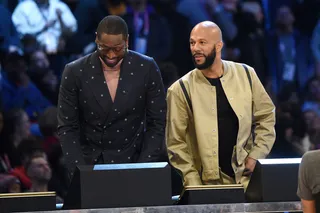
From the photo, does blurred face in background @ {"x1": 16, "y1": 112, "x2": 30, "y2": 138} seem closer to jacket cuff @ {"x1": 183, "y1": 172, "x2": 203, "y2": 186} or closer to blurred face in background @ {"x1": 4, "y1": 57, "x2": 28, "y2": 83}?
blurred face in background @ {"x1": 4, "y1": 57, "x2": 28, "y2": 83}

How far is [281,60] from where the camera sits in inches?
317

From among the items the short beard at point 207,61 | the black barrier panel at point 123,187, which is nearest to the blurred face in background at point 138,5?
the short beard at point 207,61

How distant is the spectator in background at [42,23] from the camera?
7.46 metres

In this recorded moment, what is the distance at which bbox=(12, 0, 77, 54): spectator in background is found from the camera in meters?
7.46

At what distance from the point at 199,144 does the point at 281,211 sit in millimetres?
773

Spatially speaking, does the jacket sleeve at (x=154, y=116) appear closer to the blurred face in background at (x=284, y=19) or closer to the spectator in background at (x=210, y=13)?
the spectator in background at (x=210, y=13)

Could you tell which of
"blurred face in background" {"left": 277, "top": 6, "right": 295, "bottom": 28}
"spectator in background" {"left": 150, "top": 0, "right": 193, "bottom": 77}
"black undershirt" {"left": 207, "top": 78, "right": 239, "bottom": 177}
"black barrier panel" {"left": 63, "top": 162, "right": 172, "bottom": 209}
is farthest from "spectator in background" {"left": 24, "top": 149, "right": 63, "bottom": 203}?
"blurred face in background" {"left": 277, "top": 6, "right": 295, "bottom": 28}

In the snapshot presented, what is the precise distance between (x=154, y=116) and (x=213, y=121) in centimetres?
34

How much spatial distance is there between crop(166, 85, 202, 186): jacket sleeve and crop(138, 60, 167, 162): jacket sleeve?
11 cm

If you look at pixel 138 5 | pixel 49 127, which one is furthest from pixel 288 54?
pixel 49 127

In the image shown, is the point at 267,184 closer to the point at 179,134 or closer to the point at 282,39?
the point at 179,134

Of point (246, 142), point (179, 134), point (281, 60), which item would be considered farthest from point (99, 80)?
point (281, 60)

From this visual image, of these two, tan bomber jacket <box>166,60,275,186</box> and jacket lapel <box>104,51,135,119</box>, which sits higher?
jacket lapel <box>104,51,135,119</box>

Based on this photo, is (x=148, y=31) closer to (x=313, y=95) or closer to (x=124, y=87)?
(x=313, y=95)
